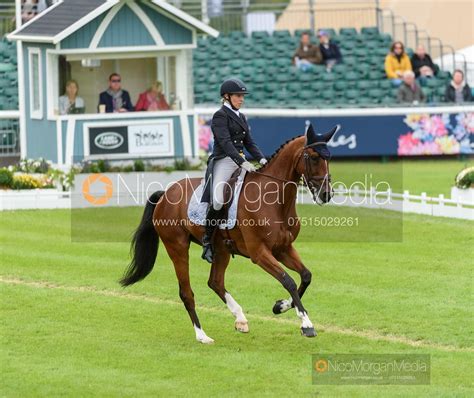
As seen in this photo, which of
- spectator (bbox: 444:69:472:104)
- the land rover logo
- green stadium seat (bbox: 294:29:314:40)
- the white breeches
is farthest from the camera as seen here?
green stadium seat (bbox: 294:29:314:40)

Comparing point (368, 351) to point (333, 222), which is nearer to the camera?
point (368, 351)

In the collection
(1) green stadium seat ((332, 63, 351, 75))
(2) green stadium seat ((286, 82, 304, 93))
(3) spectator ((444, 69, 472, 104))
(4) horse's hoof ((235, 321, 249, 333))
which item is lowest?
(4) horse's hoof ((235, 321, 249, 333))

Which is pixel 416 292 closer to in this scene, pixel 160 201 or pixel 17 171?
pixel 160 201

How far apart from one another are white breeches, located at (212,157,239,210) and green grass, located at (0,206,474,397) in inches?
63.0

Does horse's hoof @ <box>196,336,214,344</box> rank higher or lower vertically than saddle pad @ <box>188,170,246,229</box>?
lower

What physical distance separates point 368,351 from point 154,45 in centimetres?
1625

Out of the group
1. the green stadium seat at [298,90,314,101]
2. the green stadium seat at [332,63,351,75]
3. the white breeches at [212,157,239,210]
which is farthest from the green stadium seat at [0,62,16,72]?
the white breeches at [212,157,239,210]

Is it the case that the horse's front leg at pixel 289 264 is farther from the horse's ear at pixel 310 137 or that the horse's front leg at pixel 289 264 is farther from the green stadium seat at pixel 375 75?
the green stadium seat at pixel 375 75

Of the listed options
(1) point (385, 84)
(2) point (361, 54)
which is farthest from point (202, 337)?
(2) point (361, 54)

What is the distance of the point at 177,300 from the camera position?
1597 cm


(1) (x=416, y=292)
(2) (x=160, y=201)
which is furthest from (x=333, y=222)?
(2) (x=160, y=201)

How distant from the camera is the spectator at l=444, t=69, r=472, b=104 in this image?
33562 mm

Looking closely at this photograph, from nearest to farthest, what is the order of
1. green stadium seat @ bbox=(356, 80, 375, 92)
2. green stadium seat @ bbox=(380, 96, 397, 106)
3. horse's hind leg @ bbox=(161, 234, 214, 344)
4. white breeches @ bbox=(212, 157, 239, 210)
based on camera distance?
horse's hind leg @ bbox=(161, 234, 214, 344) → white breeches @ bbox=(212, 157, 239, 210) → green stadium seat @ bbox=(380, 96, 397, 106) → green stadium seat @ bbox=(356, 80, 375, 92)

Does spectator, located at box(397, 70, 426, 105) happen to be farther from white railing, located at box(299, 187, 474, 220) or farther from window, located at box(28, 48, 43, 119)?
window, located at box(28, 48, 43, 119)
